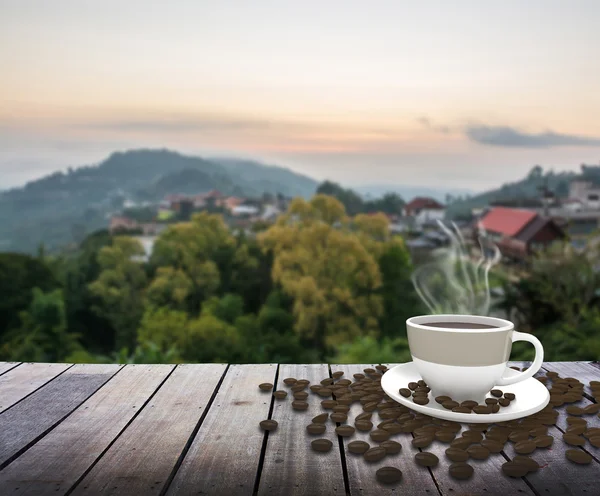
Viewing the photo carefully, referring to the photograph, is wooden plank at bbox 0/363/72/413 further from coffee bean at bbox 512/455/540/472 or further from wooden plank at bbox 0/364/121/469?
coffee bean at bbox 512/455/540/472

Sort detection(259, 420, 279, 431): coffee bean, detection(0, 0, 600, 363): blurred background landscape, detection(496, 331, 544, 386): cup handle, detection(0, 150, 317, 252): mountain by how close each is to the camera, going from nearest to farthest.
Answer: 1. detection(259, 420, 279, 431): coffee bean
2. detection(496, 331, 544, 386): cup handle
3. detection(0, 0, 600, 363): blurred background landscape
4. detection(0, 150, 317, 252): mountain

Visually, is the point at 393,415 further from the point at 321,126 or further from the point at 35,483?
the point at 321,126

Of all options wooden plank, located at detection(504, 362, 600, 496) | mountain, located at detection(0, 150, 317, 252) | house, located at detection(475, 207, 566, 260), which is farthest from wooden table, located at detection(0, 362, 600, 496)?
mountain, located at detection(0, 150, 317, 252)

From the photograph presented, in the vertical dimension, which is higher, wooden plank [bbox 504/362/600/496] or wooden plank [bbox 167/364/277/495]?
wooden plank [bbox 504/362/600/496]

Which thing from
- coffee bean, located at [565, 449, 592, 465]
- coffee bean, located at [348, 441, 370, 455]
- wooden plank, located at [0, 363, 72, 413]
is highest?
coffee bean, located at [565, 449, 592, 465]

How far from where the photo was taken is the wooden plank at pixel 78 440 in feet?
2.65

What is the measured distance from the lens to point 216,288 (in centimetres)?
1497

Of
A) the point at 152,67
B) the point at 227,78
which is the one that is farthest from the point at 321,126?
the point at 152,67

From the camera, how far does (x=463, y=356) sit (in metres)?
1.04

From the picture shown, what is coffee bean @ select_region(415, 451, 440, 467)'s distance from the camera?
0.85m

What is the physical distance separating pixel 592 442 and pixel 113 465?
752 millimetres

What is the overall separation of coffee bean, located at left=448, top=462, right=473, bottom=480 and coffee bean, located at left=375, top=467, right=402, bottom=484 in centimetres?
8

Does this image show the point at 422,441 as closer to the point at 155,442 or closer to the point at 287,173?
the point at 155,442

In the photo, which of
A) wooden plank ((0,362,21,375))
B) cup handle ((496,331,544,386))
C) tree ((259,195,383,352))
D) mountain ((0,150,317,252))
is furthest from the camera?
mountain ((0,150,317,252))
